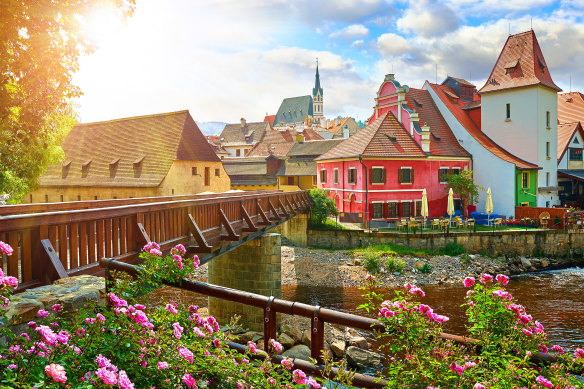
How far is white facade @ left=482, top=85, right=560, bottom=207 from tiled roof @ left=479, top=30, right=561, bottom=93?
53cm

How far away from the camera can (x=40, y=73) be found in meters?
11.0

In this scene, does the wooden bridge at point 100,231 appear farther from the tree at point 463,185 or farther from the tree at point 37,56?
the tree at point 463,185

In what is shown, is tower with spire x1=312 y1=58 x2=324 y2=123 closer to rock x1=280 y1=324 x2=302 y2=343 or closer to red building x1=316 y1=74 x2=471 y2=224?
red building x1=316 y1=74 x2=471 y2=224

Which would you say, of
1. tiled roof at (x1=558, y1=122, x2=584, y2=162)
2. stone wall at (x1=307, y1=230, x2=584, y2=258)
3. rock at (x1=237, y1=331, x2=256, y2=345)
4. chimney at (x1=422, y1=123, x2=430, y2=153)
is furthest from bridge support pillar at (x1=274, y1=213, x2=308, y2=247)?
tiled roof at (x1=558, y1=122, x2=584, y2=162)

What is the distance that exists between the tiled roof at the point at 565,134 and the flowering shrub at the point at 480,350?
4304 centimetres

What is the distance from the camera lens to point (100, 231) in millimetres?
6812

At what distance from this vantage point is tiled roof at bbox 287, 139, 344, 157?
5125 centimetres

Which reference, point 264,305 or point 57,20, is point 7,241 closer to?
point 264,305

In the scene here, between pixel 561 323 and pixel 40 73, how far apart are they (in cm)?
2042

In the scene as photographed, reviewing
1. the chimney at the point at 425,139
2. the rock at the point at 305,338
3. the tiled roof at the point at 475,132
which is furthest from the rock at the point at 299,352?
the tiled roof at the point at 475,132

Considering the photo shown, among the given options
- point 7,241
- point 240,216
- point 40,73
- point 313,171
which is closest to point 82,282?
point 7,241

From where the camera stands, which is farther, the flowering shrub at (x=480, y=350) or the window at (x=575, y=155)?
the window at (x=575, y=155)

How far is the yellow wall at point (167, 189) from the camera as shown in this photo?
31.4 meters

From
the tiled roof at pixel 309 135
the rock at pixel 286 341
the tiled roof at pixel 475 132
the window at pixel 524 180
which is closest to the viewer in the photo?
the rock at pixel 286 341
